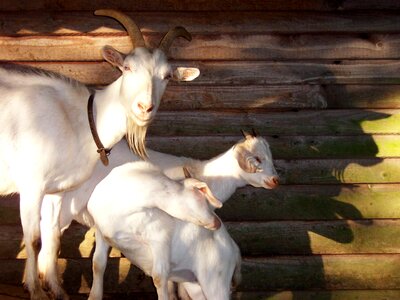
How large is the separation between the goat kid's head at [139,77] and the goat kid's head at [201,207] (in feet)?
1.90

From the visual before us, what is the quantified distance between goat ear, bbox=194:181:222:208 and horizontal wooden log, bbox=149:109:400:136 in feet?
3.90

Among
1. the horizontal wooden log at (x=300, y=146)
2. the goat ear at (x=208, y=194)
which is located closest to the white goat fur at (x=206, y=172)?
the horizontal wooden log at (x=300, y=146)

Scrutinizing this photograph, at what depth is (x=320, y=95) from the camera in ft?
21.0

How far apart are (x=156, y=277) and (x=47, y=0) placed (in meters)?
2.44

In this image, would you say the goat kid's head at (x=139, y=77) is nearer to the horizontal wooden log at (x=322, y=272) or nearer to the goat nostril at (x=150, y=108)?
the goat nostril at (x=150, y=108)

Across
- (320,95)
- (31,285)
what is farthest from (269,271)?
(31,285)

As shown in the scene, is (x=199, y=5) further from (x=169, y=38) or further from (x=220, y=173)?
(x=220, y=173)

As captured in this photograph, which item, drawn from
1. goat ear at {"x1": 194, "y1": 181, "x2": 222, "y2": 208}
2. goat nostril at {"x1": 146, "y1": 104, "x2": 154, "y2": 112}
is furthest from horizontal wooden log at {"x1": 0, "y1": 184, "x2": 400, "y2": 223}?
goat nostril at {"x1": 146, "y1": 104, "x2": 154, "y2": 112}

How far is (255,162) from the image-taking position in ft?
18.7

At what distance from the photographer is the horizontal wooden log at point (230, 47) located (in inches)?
241

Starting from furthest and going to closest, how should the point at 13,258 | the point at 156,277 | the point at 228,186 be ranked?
1. the point at 13,258
2. the point at 228,186
3. the point at 156,277

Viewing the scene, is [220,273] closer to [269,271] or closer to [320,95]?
[269,271]

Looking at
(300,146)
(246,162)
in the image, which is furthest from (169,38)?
(300,146)

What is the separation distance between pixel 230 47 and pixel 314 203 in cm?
149
